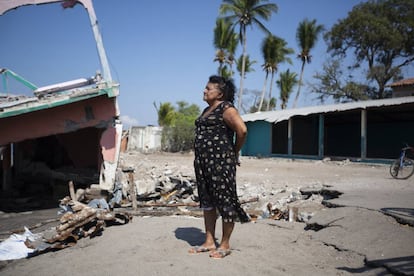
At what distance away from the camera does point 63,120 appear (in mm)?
5988

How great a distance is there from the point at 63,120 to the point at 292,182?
550 cm

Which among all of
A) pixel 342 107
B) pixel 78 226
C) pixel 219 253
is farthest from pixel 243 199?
pixel 342 107

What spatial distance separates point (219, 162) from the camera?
2697mm

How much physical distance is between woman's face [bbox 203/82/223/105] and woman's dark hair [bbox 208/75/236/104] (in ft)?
0.10

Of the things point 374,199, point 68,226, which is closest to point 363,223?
point 374,199

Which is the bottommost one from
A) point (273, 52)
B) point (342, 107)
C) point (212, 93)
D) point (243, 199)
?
point (243, 199)

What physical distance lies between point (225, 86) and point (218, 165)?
0.75 metres

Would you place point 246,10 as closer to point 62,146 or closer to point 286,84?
point 286,84

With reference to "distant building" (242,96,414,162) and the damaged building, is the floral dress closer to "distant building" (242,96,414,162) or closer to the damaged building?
the damaged building

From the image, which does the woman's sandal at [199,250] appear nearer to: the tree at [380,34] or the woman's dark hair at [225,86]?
the woman's dark hair at [225,86]

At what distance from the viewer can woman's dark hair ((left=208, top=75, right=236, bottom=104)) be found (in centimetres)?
288

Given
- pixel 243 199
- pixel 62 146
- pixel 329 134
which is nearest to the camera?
pixel 243 199

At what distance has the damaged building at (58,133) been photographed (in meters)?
5.69

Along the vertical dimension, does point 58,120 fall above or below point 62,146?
above
